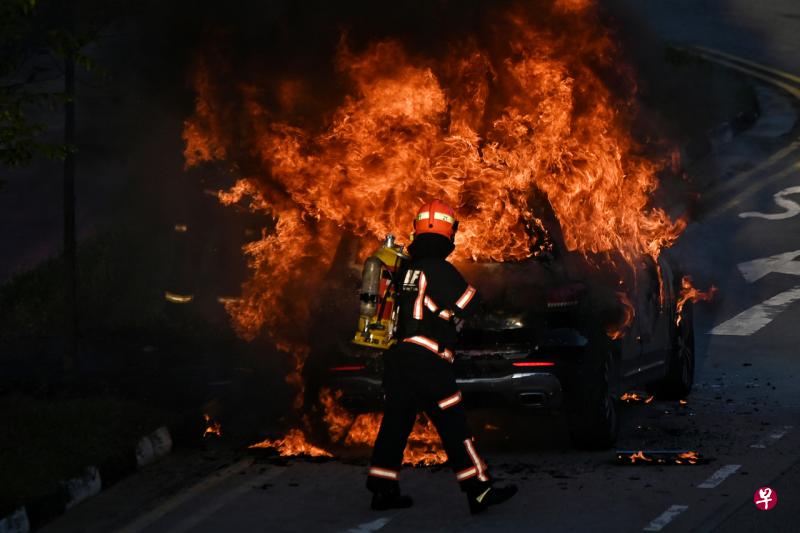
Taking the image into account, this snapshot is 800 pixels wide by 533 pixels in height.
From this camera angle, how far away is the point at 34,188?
23.9m

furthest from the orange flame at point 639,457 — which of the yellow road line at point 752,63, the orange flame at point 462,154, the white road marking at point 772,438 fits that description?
the yellow road line at point 752,63

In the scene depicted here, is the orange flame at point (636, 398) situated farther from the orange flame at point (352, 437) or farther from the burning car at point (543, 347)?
the orange flame at point (352, 437)

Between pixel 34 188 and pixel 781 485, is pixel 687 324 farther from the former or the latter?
pixel 34 188

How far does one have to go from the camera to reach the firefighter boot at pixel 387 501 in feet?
28.3

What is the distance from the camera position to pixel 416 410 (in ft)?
29.0

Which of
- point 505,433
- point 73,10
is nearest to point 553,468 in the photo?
point 505,433

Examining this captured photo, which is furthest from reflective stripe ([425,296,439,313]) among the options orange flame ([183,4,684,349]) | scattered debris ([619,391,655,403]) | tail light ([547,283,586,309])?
scattered debris ([619,391,655,403])

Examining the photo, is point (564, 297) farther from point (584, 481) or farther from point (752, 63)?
point (752, 63)

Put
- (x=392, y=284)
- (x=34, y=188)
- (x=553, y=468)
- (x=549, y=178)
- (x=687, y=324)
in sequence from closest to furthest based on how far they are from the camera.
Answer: (x=392, y=284), (x=553, y=468), (x=549, y=178), (x=687, y=324), (x=34, y=188)

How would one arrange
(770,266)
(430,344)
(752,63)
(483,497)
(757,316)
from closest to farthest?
(483,497) → (430,344) → (757,316) → (770,266) → (752,63)

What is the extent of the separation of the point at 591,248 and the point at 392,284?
2475 millimetres

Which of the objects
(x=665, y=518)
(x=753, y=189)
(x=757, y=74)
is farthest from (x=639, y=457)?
(x=757, y=74)

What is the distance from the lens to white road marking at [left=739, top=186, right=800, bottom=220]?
20.7 m

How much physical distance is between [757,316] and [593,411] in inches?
255
